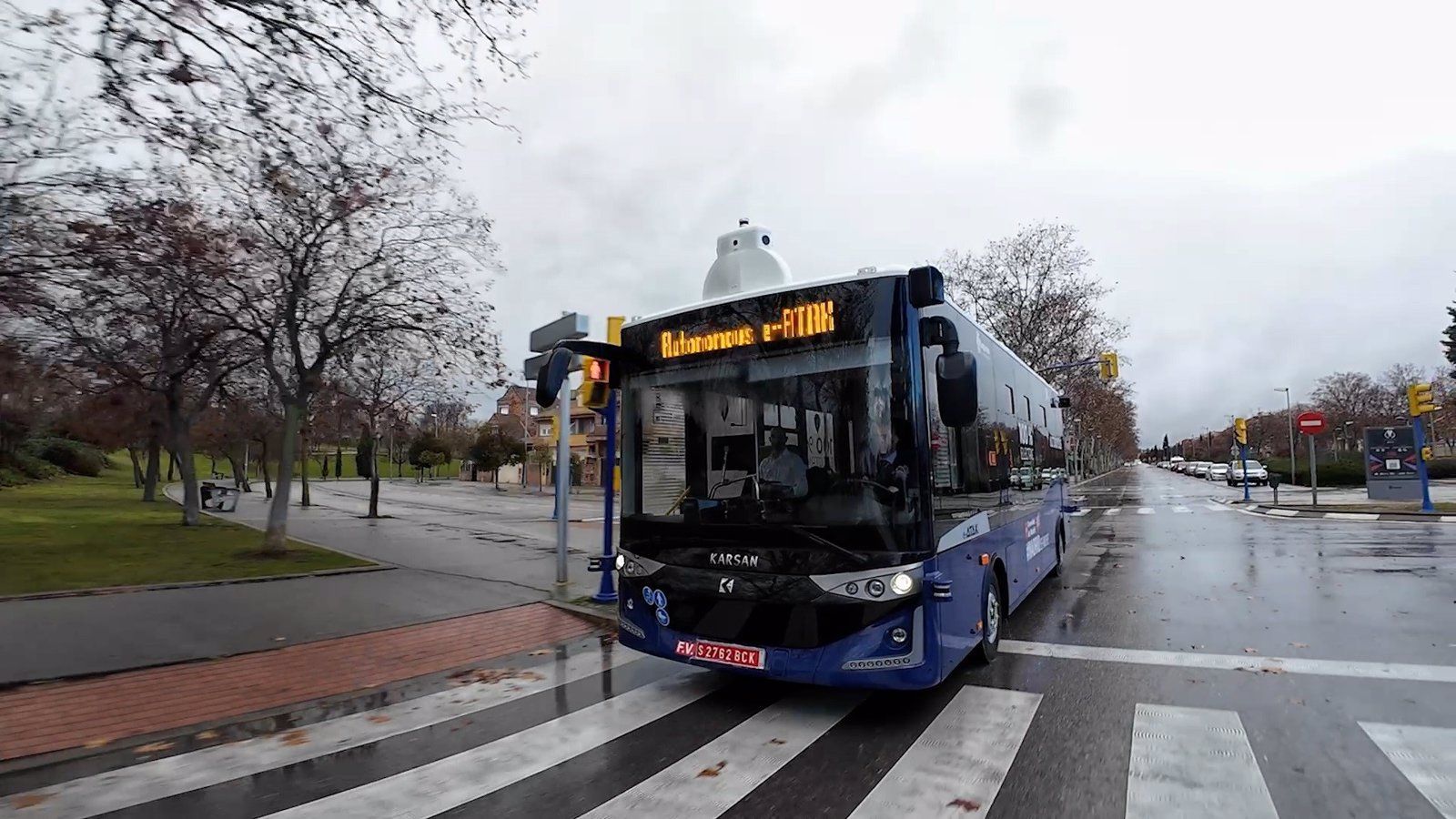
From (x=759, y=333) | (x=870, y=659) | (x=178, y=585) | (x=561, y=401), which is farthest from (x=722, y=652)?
(x=178, y=585)

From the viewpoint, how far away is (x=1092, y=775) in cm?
401

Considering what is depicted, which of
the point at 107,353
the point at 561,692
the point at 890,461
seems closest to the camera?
the point at 890,461

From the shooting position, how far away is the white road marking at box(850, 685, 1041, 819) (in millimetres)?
3680

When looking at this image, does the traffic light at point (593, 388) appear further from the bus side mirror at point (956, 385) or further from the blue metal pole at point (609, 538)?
the bus side mirror at point (956, 385)

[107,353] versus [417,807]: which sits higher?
[107,353]

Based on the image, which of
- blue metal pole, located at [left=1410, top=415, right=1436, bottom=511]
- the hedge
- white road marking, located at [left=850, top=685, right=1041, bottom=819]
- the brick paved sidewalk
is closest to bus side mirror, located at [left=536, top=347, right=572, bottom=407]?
the brick paved sidewalk

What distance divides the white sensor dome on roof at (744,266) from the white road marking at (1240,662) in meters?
4.20

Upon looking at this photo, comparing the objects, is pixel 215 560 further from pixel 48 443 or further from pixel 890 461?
pixel 48 443

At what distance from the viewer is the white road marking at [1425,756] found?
370 cm

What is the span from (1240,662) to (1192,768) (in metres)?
2.83

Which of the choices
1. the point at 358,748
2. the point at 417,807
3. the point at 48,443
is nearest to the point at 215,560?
the point at 358,748

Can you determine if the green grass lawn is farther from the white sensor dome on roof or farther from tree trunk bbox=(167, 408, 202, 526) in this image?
the white sensor dome on roof

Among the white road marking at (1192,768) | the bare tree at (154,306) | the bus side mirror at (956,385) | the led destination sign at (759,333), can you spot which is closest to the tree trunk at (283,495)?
the bare tree at (154,306)

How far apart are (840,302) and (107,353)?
16540mm
